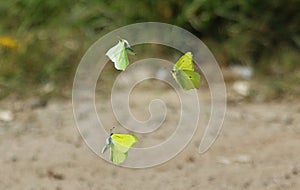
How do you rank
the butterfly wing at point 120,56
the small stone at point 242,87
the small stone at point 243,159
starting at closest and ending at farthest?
the butterfly wing at point 120,56
the small stone at point 243,159
the small stone at point 242,87

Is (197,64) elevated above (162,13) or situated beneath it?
situated beneath

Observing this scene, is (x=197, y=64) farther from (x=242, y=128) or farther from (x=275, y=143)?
(x=275, y=143)

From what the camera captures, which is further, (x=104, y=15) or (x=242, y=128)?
(x=104, y=15)

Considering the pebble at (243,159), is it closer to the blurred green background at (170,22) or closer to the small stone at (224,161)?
the small stone at (224,161)

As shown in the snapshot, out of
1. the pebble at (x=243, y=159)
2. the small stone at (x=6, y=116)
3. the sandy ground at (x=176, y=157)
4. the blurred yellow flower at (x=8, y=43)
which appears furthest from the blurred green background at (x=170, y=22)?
the pebble at (x=243, y=159)

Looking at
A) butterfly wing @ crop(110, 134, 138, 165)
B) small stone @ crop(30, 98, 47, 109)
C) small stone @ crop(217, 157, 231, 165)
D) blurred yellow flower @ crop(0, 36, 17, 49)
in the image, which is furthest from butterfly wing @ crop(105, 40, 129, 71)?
blurred yellow flower @ crop(0, 36, 17, 49)

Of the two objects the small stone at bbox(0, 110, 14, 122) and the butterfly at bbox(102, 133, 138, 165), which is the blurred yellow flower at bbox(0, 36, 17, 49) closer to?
the small stone at bbox(0, 110, 14, 122)

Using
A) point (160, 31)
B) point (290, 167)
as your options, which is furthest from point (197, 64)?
point (290, 167)
